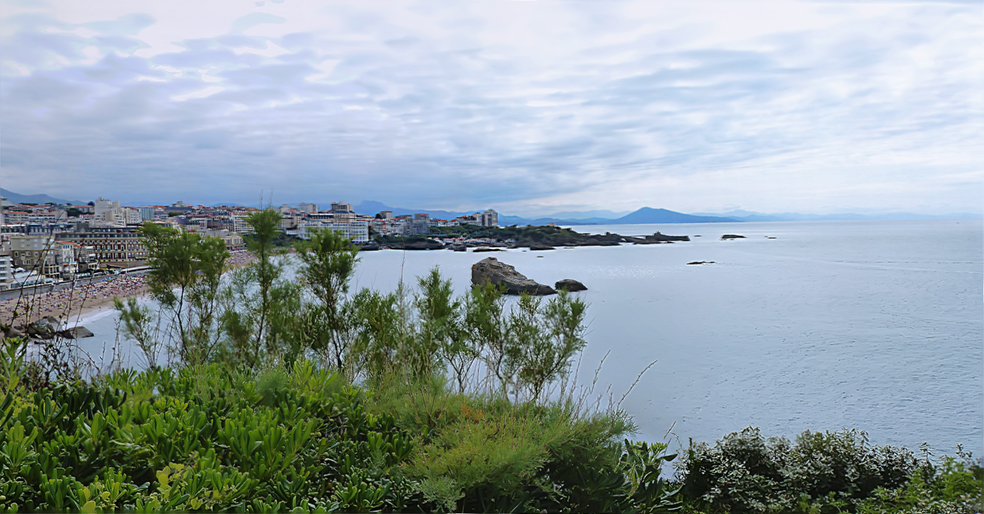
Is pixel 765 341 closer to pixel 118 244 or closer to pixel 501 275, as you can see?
pixel 501 275

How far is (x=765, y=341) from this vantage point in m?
8.88

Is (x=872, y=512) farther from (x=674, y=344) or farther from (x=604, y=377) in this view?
(x=674, y=344)

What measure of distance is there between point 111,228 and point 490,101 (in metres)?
2.61

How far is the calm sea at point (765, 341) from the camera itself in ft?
17.7

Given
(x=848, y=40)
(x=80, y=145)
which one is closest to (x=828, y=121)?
(x=848, y=40)

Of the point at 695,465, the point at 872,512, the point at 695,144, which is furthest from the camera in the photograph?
the point at 695,144

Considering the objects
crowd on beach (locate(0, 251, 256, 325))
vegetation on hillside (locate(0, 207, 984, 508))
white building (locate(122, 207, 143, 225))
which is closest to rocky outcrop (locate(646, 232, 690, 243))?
vegetation on hillside (locate(0, 207, 984, 508))

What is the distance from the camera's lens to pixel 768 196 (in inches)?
201

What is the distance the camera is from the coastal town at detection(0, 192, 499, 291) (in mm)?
2355

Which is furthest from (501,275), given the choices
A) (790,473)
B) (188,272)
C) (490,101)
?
(790,473)

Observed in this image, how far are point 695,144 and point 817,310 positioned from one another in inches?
316

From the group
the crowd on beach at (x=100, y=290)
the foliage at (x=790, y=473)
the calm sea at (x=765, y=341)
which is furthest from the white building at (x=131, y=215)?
the foliage at (x=790, y=473)

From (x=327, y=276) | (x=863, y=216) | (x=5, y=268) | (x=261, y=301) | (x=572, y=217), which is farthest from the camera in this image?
(x=572, y=217)

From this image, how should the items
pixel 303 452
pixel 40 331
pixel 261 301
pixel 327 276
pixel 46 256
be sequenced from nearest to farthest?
pixel 303 452 → pixel 40 331 → pixel 46 256 → pixel 327 276 → pixel 261 301
